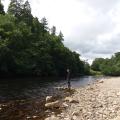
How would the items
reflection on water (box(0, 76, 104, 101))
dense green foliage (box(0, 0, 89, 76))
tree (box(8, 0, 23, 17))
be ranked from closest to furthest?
reflection on water (box(0, 76, 104, 101)) < dense green foliage (box(0, 0, 89, 76)) < tree (box(8, 0, 23, 17))

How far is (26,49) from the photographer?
8050 cm

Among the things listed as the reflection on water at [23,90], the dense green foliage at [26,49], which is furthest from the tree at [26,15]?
the reflection on water at [23,90]

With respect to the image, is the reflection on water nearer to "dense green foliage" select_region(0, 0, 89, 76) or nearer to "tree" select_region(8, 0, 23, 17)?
"dense green foliage" select_region(0, 0, 89, 76)

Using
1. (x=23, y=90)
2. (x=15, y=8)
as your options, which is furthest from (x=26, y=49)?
(x=23, y=90)

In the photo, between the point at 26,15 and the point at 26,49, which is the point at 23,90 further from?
the point at 26,15

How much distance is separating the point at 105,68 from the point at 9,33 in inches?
4226

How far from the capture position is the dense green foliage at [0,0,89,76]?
6788cm

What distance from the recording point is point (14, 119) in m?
21.4

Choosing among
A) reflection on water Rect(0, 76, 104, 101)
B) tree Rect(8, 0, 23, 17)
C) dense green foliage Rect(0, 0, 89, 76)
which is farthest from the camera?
tree Rect(8, 0, 23, 17)

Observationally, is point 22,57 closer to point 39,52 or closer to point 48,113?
point 39,52

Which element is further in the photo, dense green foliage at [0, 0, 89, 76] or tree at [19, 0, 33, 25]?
tree at [19, 0, 33, 25]

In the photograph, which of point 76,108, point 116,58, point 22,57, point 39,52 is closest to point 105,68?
point 116,58

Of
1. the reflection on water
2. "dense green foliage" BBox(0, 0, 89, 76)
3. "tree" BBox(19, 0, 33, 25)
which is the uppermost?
"tree" BBox(19, 0, 33, 25)

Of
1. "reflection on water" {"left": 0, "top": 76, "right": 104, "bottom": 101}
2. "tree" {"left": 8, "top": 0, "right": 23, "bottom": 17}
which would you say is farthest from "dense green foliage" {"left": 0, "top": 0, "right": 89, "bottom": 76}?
"reflection on water" {"left": 0, "top": 76, "right": 104, "bottom": 101}
